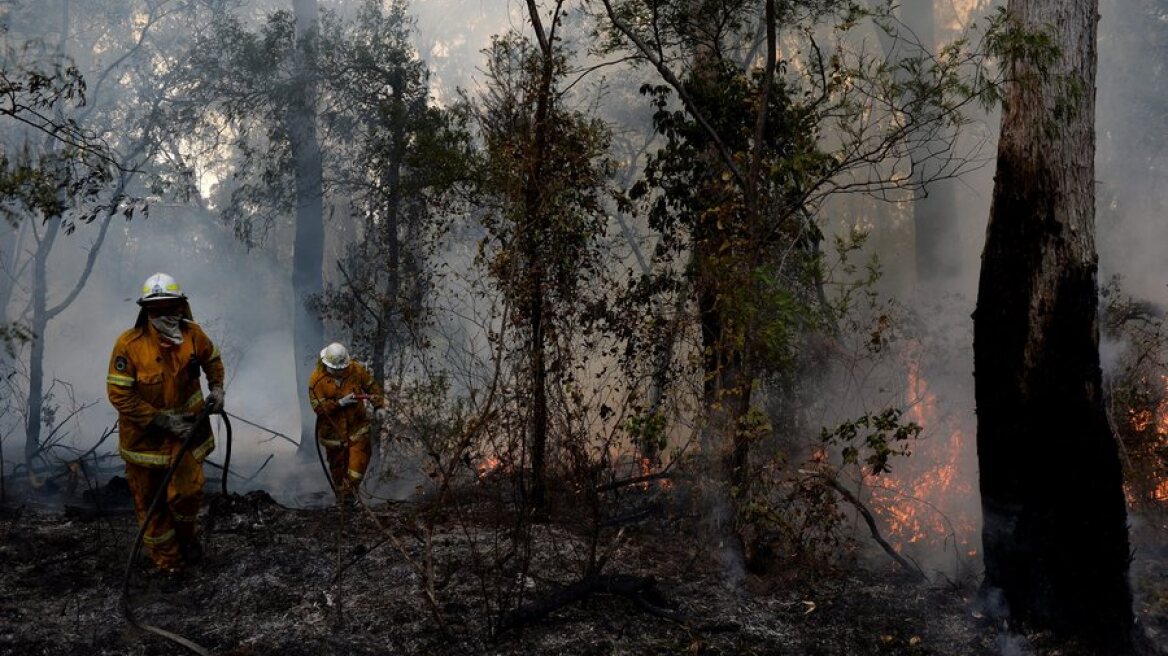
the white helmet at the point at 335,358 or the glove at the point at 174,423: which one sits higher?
the white helmet at the point at 335,358

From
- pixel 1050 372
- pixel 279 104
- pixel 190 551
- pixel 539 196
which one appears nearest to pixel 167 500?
pixel 190 551

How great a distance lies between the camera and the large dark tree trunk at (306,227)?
54.0ft

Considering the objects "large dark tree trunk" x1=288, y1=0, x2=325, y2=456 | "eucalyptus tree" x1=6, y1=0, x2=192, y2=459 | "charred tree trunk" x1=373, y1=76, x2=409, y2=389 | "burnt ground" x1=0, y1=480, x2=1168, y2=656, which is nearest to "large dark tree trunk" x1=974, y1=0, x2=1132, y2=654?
"burnt ground" x1=0, y1=480, x2=1168, y2=656

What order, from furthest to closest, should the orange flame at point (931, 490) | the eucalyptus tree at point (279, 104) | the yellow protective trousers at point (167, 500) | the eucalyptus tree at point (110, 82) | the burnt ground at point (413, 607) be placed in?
the eucalyptus tree at point (110, 82), the eucalyptus tree at point (279, 104), the orange flame at point (931, 490), the yellow protective trousers at point (167, 500), the burnt ground at point (413, 607)

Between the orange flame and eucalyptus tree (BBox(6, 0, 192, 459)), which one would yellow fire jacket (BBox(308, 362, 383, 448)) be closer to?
the orange flame

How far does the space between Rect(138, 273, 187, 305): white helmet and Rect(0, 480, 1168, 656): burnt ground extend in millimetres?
1962

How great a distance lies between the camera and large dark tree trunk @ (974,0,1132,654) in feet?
17.4

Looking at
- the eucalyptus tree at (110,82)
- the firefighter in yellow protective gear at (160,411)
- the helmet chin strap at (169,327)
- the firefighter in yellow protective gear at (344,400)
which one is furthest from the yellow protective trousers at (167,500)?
the eucalyptus tree at (110,82)

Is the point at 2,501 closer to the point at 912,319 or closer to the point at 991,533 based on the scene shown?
the point at 991,533

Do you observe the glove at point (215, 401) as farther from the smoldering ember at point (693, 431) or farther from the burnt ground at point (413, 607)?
the burnt ground at point (413, 607)

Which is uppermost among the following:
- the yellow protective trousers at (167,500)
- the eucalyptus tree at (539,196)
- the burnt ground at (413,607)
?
the eucalyptus tree at (539,196)

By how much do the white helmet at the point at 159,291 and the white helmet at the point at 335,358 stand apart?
223 centimetres

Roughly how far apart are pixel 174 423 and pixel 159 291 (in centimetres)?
92

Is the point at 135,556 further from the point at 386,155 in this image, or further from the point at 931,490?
the point at 386,155
